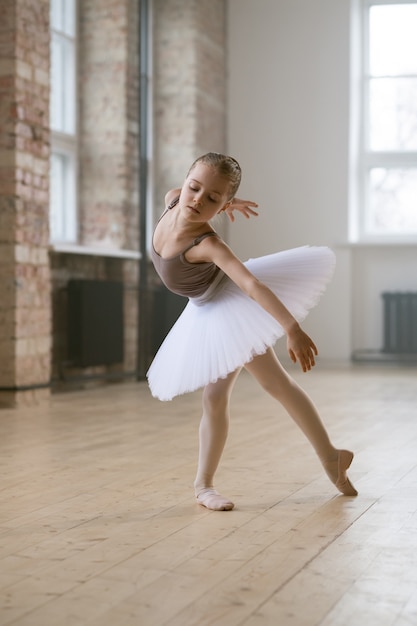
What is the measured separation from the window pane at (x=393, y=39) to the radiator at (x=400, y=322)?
218 centimetres

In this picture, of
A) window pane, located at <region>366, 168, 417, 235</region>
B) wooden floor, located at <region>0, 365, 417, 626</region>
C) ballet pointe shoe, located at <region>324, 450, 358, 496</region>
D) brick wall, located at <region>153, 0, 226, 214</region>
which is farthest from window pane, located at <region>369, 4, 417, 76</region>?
ballet pointe shoe, located at <region>324, 450, 358, 496</region>

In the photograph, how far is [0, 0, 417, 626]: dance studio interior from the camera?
2.21m

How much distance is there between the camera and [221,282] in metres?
2.97

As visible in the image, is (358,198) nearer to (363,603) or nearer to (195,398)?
(195,398)

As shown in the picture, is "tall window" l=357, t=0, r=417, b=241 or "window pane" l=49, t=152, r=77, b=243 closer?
"window pane" l=49, t=152, r=77, b=243

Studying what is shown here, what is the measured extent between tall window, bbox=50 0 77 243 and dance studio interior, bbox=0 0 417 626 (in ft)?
0.06

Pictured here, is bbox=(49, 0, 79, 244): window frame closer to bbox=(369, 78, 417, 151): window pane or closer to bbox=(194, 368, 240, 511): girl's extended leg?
bbox=(369, 78, 417, 151): window pane

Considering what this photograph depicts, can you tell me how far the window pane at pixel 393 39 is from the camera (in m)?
9.77

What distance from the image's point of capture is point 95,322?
289 inches

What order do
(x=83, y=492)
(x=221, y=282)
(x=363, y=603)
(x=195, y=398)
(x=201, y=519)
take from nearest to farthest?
1. (x=363, y=603)
2. (x=201, y=519)
3. (x=221, y=282)
4. (x=83, y=492)
5. (x=195, y=398)

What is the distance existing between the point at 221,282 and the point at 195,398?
12.2ft

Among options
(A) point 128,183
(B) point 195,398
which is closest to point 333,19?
(A) point 128,183

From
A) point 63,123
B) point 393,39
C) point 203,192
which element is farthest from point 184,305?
point 203,192

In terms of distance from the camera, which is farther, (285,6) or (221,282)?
(285,6)
